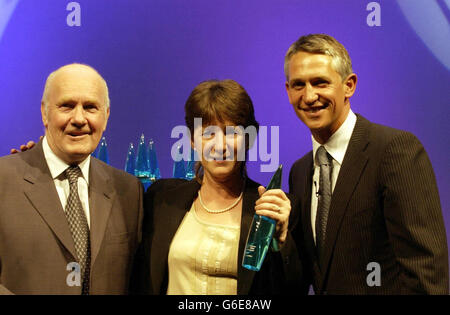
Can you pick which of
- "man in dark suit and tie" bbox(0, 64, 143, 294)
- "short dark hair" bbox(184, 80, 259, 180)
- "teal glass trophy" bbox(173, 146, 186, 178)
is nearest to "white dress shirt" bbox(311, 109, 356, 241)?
"short dark hair" bbox(184, 80, 259, 180)

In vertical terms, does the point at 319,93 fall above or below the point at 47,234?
above

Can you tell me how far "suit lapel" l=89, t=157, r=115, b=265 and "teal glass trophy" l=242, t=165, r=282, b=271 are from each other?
0.50 meters

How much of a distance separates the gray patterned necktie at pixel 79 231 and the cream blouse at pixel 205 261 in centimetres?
31

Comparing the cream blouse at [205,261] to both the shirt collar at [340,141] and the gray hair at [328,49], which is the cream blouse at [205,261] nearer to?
the shirt collar at [340,141]

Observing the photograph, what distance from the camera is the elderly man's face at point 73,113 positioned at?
1606 millimetres

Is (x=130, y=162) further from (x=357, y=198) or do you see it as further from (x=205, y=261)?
(x=357, y=198)

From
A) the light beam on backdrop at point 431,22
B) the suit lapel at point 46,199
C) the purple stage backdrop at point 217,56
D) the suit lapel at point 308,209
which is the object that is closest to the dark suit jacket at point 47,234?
the suit lapel at point 46,199

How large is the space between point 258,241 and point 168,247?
0.37m

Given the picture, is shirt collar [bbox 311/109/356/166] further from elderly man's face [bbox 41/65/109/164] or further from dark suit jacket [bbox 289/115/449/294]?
elderly man's face [bbox 41/65/109/164]

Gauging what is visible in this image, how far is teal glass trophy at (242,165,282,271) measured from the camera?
1520mm

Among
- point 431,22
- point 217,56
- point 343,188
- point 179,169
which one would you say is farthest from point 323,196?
point 431,22

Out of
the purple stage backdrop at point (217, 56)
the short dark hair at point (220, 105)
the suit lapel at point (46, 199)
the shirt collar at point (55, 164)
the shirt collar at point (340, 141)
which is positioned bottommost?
the suit lapel at point (46, 199)

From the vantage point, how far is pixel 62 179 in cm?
164
